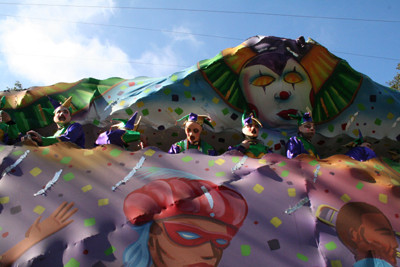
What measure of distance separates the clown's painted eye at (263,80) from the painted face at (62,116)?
8.61ft

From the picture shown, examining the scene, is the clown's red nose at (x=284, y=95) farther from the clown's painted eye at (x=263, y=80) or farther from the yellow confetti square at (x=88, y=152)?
the yellow confetti square at (x=88, y=152)

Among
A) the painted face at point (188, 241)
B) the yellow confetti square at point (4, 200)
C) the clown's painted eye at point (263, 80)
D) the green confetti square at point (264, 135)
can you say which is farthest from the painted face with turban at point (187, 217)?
the clown's painted eye at point (263, 80)

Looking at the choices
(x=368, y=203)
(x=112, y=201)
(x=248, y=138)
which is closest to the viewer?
(x=112, y=201)

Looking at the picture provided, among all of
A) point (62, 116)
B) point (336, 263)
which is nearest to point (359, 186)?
point (336, 263)

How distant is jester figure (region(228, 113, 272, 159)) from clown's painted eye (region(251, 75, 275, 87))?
2.45ft

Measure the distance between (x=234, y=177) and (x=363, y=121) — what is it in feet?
10.0

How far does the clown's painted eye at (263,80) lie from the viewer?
4930mm

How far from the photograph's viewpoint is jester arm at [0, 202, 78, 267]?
239cm

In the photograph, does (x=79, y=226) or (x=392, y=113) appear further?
(x=392, y=113)

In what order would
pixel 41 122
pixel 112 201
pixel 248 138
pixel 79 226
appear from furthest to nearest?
pixel 41 122 < pixel 248 138 < pixel 112 201 < pixel 79 226

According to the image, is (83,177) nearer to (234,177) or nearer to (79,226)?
(79,226)

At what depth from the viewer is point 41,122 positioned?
4.75 metres

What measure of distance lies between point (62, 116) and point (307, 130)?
320 cm

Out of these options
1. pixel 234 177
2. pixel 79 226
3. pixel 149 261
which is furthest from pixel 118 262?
pixel 234 177
